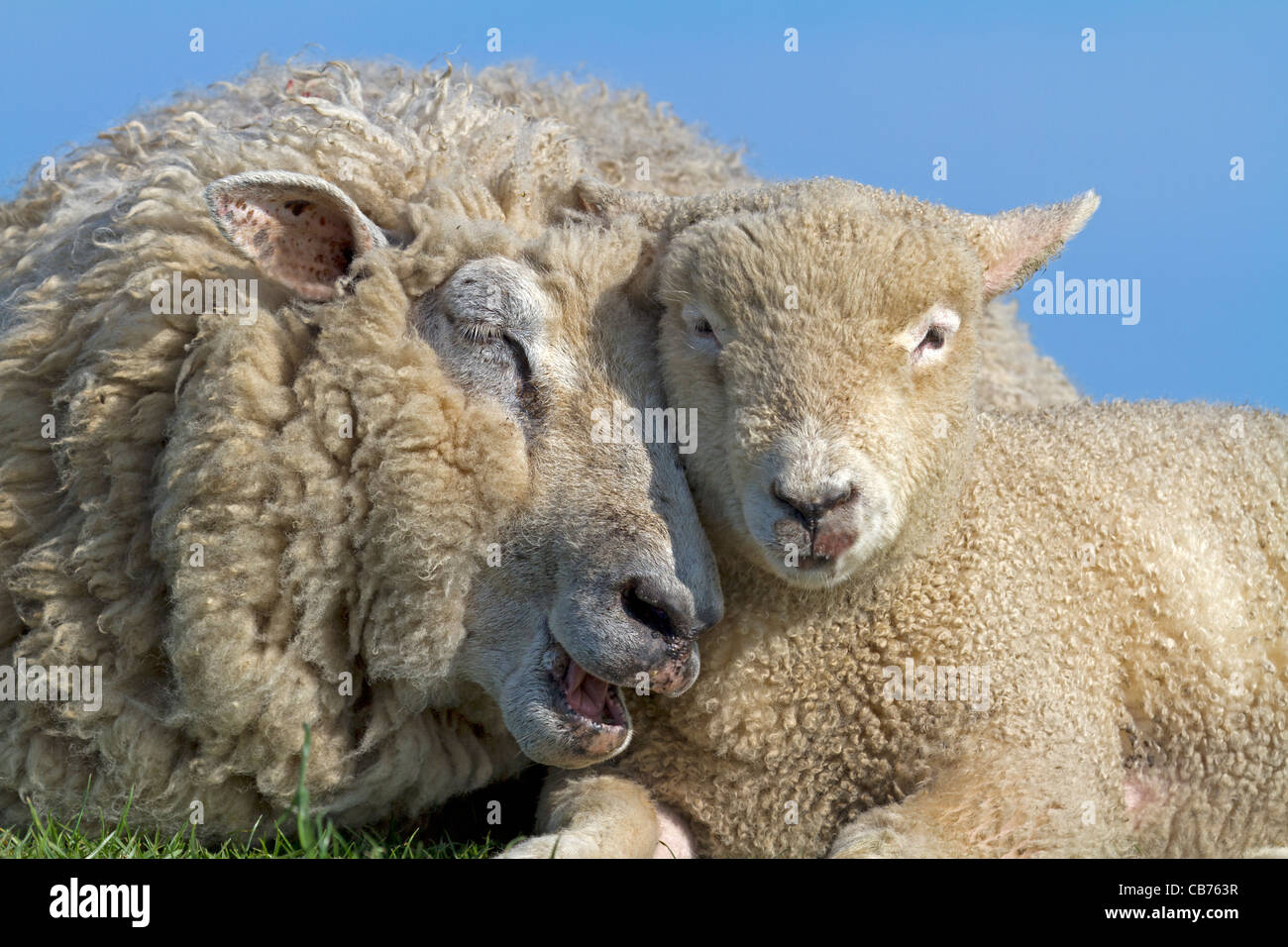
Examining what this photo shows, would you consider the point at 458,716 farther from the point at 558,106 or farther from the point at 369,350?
the point at 558,106

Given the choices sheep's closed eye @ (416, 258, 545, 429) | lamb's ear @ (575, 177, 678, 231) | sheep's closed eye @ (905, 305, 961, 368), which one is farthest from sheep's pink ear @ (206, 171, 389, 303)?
sheep's closed eye @ (905, 305, 961, 368)

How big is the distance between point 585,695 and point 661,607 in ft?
1.19

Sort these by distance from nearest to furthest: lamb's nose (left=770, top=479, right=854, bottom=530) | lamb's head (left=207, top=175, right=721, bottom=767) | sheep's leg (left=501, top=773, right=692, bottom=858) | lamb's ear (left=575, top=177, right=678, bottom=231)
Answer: lamb's nose (left=770, top=479, right=854, bottom=530)
sheep's leg (left=501, top=773, right=692, bottom=858)
lamb's head (left=207, top=175, right=721, bottom=767)
lamb's ear (left=575, top=177, right=678, bottom=231)

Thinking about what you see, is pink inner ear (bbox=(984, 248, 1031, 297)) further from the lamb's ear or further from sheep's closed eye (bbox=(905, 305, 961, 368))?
the lamb's ear

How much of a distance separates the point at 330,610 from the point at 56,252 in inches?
60.0

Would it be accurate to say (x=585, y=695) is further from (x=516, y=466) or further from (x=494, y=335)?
(x=494, y=335)

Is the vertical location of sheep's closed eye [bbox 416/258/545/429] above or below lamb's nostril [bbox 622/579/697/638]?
above

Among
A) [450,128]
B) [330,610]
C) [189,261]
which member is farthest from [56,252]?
[330,610]

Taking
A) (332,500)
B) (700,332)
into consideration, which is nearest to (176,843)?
(332,500)

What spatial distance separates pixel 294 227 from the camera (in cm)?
384

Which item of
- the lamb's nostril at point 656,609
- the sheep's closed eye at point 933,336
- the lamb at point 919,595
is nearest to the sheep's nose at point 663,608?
the lamb's nostril at point 656,609

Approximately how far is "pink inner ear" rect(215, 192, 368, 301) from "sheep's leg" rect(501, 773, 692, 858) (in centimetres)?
144

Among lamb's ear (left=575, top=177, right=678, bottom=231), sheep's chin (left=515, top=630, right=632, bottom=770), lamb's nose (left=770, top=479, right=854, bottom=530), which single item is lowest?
sheep's chin (left=515, top=630, right=632, bottom=770)

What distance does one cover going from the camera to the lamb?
3.38 m
